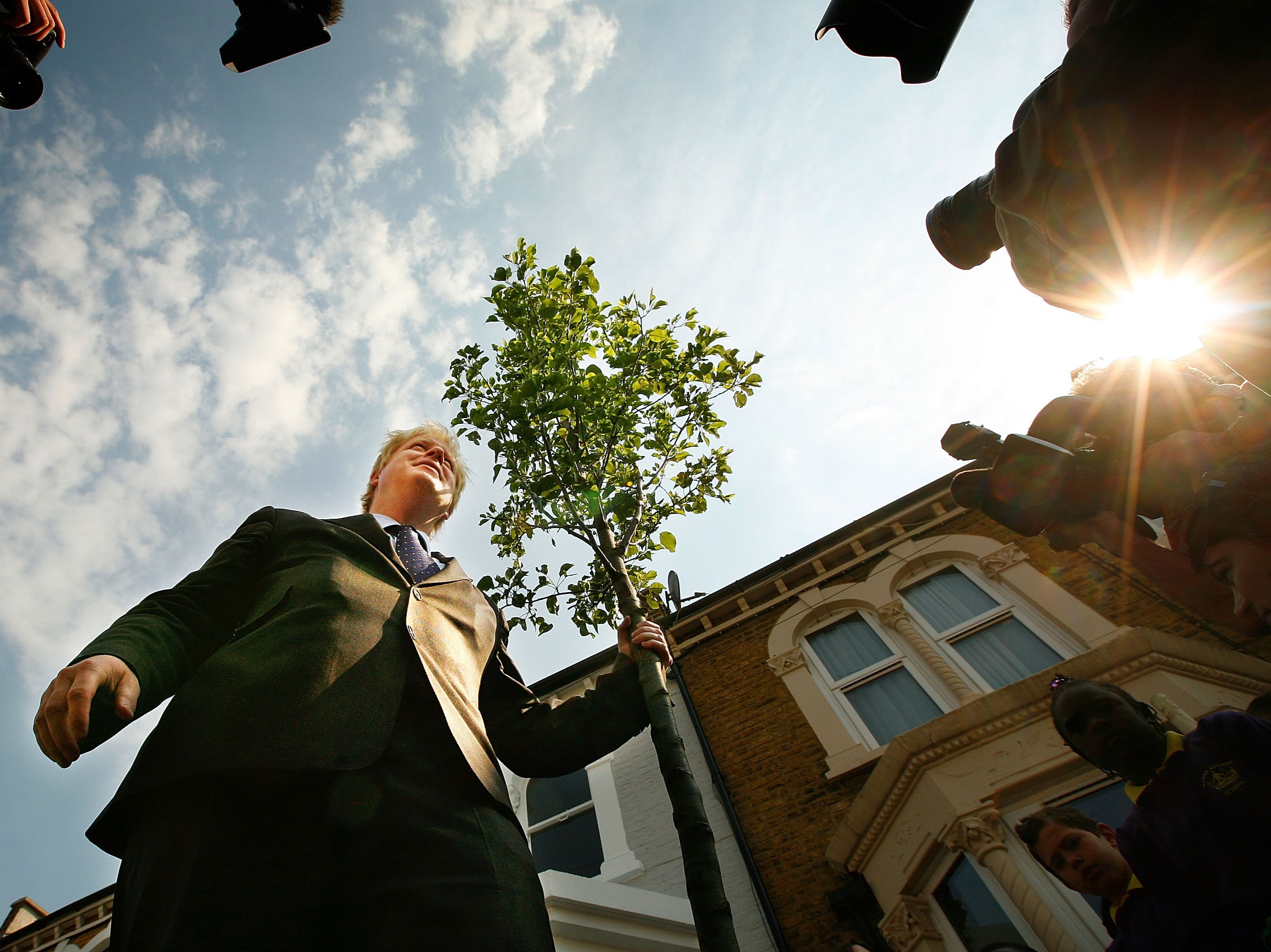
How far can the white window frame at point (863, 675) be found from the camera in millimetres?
7113

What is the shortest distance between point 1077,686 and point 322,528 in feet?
14.9

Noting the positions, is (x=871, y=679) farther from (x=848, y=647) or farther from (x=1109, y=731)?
(x=1109, y=731)

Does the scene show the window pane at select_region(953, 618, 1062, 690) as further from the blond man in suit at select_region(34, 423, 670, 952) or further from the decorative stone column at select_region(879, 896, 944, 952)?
the blond man in suit at select_region(34, 423, 670, 952)

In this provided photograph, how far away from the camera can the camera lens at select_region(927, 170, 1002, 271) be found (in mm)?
2314

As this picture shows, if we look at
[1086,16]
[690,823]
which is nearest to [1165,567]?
[1086,16]

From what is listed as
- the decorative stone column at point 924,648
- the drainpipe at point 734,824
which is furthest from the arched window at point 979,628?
the drainpipe at point 734,824

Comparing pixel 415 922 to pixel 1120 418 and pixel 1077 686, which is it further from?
pixel 1077 686

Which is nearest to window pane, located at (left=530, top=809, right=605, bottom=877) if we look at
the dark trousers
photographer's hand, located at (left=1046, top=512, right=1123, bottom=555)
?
photographer's hand, located at (left=1046, top=512, right=1123, bottom=555)

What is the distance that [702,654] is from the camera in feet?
29.5

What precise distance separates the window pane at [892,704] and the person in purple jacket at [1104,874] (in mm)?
2864

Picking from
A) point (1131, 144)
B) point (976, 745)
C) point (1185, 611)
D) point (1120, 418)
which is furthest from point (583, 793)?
point (1131, 144)

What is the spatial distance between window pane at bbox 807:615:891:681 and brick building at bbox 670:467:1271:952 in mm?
23

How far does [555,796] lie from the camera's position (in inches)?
340

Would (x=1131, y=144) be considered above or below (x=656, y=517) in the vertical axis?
below
